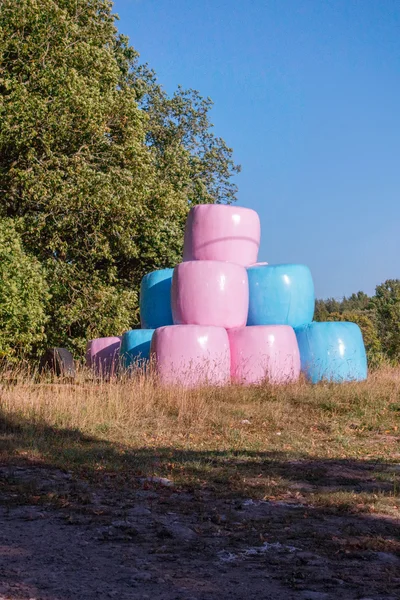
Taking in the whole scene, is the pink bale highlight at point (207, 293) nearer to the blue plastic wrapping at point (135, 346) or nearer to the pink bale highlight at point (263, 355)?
the pink bale highlight at point (263, 355)

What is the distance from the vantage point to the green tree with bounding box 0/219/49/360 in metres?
15.1

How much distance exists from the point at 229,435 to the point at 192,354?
3.90 metres

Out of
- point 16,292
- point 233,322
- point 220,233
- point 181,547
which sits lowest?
point 181,547

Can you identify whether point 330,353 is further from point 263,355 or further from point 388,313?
point 388,313

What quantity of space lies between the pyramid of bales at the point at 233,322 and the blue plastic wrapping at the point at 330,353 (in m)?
0.02

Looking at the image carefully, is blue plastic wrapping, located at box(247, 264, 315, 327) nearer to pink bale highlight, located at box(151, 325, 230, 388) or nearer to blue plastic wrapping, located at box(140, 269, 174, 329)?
pink bale highlight, located at box(151, 325, 230, 388)

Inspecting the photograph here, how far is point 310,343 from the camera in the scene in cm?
1385

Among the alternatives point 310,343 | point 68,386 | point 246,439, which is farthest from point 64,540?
point 310,343

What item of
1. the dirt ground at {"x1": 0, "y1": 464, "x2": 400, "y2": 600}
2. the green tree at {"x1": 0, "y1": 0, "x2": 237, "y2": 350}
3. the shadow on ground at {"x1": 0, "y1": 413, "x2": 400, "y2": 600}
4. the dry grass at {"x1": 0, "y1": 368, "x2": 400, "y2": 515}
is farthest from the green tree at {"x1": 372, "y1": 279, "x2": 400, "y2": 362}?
the dirt ground at {"x1": 0, "y1": 464, "x2": 400, "y2": 600}

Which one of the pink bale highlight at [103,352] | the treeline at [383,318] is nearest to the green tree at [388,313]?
the treeline at [383,318]

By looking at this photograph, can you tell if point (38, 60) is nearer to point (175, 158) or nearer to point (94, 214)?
point (94, 214)

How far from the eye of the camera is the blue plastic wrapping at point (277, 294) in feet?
46.4

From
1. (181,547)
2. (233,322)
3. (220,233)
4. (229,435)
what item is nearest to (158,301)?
(220,233)

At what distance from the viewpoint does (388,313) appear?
4259 centimetres
